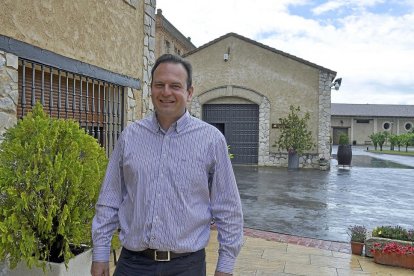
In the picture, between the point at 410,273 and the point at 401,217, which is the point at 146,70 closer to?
the point at 410,273

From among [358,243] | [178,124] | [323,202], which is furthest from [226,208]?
[323,202]

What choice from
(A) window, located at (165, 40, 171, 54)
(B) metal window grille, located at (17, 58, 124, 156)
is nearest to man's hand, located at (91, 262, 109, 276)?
Answer: (B) metal window grille, located at (17, 58, 124, 156)

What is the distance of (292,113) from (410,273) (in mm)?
12116

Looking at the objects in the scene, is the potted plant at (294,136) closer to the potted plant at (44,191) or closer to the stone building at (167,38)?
the stone building at (167,38)

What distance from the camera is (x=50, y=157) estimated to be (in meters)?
2.71

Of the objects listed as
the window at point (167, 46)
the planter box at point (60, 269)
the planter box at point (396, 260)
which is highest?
the window at point (167, 46)

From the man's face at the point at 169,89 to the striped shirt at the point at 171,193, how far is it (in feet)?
0.27

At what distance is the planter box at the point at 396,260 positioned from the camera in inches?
187

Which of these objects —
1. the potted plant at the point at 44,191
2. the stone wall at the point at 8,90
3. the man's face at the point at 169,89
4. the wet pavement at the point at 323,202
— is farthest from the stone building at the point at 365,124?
the man's face at the point at 169,89

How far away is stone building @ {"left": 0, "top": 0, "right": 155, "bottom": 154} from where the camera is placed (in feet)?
11.7

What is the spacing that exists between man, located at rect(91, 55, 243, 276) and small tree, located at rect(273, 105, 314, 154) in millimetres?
14403

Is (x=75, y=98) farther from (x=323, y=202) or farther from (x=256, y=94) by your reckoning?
(x=256, y=94)

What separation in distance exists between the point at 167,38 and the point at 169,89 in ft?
73.7

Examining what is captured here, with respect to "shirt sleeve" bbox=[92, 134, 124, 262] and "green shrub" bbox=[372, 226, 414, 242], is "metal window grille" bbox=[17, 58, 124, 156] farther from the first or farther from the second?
"green shrub" bbox=[372, 226, 414, 242]
